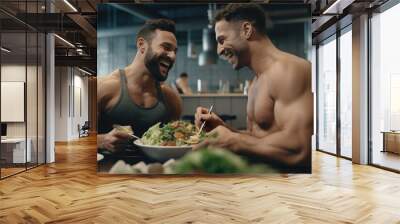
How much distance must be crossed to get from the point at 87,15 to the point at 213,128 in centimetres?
376

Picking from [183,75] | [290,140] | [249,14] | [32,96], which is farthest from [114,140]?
[249,14]

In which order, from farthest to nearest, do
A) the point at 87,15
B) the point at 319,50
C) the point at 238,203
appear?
the point at 319,50 < the point at 87,15 < the point at 238,203

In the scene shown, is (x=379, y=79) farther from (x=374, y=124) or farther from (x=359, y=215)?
(x=359, y=215)

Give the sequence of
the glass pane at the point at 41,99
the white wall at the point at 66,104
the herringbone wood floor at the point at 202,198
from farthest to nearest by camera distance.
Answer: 1. the white wall at the point at 66,104
2. the glass pane at the point at 41,99
3. the herringbone wood floor at the point at 202,198

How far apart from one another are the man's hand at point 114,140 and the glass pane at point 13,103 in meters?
1.62

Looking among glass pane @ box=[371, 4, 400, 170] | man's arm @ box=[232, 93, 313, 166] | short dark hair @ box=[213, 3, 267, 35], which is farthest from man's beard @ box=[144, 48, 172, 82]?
glass pane @ box=[371, 4, 400, 170]

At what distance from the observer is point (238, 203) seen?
4480mm

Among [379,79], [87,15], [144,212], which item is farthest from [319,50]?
[144,212]

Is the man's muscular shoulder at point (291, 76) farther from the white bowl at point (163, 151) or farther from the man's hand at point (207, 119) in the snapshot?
the white bowl at point (163, 151)

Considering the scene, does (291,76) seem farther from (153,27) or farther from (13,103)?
(13,103)

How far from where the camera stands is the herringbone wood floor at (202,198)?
388 cm

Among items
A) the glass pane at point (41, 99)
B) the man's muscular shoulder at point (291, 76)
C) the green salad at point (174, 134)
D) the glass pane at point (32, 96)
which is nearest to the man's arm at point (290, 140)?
the man's muscular shoulder at point (291, 76)

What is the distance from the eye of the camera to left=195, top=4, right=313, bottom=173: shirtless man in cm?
586

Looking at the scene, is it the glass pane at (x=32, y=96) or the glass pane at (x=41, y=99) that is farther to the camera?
the glass pane at (x=41, y=99)
